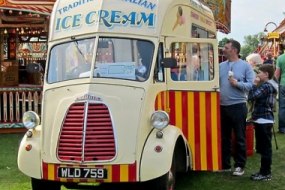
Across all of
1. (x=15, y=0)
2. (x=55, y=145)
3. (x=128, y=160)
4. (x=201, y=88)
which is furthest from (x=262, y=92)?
(x=15, y=0)

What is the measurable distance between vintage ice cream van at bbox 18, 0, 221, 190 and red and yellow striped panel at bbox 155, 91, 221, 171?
1 cm

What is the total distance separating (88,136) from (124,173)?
54 cm

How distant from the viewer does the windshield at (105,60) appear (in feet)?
19.7

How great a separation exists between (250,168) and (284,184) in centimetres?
101

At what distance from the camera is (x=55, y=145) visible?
5.74 meters

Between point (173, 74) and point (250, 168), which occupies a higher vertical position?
point (173, 74)

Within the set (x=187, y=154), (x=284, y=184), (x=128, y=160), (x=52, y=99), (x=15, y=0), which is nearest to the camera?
(x=128, y=160)

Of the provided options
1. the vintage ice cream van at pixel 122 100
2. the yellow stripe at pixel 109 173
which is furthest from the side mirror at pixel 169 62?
the yellow stripe at pixel 109 173

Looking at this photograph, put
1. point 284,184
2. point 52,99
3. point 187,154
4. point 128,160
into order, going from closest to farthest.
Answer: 1. point 128,160
2. point 52,99
3. point 187,154
4. point 284,184

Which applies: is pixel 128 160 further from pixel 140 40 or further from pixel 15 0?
pixel 15 0

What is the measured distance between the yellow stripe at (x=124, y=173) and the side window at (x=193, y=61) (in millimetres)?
1558

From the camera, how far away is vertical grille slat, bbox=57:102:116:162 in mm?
5570

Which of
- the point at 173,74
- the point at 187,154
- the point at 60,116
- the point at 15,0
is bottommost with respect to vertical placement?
the point at 187,154

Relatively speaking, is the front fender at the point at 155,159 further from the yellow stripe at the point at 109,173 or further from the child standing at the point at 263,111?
the child standing at the point at 263,111
